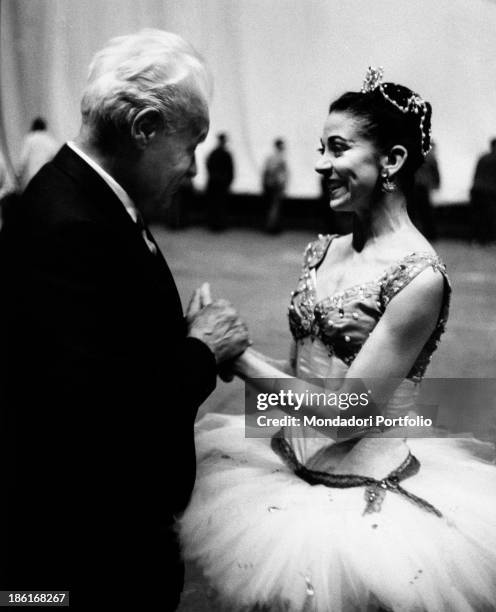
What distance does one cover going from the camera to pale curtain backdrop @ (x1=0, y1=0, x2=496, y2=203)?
6.08 feet

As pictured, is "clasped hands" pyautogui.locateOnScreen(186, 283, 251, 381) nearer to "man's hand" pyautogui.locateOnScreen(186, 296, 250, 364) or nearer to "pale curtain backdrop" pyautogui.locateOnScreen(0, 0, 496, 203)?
"man's hand" pyautogui.locateOnScreen(186, 296, 250, 364)

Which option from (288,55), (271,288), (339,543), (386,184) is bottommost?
(271,288)

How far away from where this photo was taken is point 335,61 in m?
2.12

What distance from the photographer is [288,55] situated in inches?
113

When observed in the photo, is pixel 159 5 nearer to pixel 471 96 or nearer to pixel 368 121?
pixel 471 96

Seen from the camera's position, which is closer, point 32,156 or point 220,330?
point 220,330

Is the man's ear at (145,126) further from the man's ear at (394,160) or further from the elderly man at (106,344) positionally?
the man's ear at (394,160)

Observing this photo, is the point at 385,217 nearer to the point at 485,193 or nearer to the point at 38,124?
the point at 485,193

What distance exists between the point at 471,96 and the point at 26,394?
5.02ft

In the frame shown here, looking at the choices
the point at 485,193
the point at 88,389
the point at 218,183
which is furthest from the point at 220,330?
the point at 218,183

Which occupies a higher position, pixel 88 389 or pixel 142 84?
pixel 142 84

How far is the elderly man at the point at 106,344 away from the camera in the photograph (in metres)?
1.20

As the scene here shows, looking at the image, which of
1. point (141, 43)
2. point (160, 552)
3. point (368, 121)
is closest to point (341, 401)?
point (160, 552)

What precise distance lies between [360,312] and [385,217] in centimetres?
24
